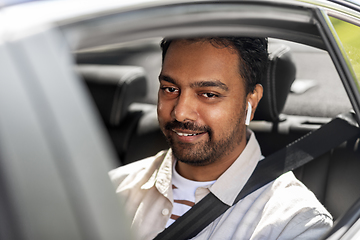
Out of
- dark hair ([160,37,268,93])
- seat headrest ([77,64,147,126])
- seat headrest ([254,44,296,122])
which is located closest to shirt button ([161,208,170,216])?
dark hair ([160,37,268,93])

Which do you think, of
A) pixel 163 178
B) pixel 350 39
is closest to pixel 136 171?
pixel 163 178

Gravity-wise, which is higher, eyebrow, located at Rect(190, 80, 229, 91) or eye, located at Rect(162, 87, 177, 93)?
eye, located at Rect(162, 87, 177, 93)

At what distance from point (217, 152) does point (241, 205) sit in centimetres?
22

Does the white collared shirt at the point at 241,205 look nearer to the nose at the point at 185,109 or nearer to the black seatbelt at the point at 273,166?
the black seatbelt at the point at 273,166

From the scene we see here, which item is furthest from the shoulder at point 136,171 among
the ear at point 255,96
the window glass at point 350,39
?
the window glass at point 350,39

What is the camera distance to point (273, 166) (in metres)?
1.61

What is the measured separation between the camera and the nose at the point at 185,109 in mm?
1456

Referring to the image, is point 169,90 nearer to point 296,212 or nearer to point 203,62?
point 203,62

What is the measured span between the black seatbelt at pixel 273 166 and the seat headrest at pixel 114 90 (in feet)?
3.75

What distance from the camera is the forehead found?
1.48 metres

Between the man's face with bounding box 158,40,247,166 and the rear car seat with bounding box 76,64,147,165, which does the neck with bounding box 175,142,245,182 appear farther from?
the rear car seat with bounding box 76,64,147,165

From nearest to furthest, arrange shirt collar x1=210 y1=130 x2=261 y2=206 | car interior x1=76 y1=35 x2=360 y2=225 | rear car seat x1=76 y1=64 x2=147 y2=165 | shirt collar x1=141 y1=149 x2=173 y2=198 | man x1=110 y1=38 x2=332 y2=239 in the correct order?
man x1=110 y1=38 x2=332 y2=239
shirt collar x1=210 y1=130 x2=261 y2=206
shirt collar x1=141 y1=149 x2=173 y2=198
car interior x1=76 y1=35 x2=360 y2=225
rear car seat x1=76 y1=64 x2=147 y2=165

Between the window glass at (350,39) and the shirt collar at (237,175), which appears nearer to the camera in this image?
the window glass at (350,39)

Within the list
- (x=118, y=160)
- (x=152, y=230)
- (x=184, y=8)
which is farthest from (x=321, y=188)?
(x=184, y=8)
